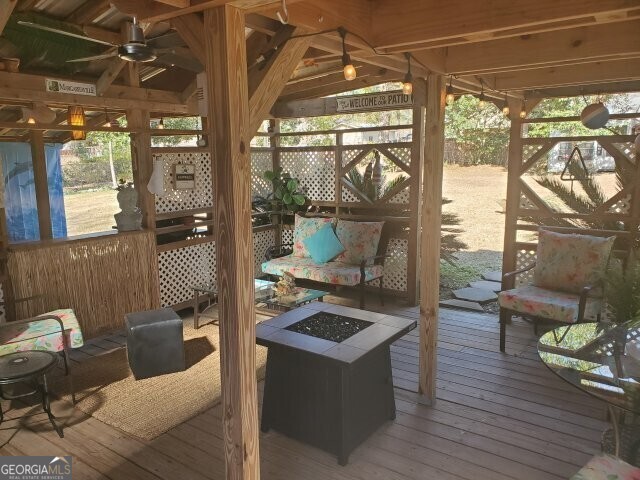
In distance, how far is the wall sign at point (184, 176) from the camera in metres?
5.41

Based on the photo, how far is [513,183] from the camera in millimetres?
5242

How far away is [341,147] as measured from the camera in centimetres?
638

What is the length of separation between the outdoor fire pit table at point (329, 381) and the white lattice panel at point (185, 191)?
256cm

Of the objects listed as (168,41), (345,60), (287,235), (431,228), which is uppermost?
(168,41)

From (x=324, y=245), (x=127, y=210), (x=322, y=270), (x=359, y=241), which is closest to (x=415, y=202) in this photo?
(x=359, y=241)

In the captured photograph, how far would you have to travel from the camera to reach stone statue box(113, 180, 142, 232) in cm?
495

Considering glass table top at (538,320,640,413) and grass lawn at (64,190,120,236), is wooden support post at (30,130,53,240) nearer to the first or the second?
grass lawn at (64,190,120,236)

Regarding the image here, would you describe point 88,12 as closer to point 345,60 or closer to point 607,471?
point 345,60

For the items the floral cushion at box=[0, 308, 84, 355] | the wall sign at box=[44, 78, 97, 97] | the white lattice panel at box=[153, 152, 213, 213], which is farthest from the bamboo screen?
the wall sign at box=[44, 78, 97, 97]

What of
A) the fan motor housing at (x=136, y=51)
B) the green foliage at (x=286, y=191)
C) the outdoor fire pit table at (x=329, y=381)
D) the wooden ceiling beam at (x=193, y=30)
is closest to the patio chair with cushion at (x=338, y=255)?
the green foliage at (x=286, y=191)

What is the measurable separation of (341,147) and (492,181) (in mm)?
6622

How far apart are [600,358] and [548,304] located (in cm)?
160

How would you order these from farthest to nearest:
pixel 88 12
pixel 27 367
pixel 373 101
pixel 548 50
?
pixel 373 101 → pixel 88 12 → pixel 548 50 → pixel 27 367

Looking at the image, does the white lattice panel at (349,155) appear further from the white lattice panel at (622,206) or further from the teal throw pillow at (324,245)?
the white lattice panel at (622,206)
